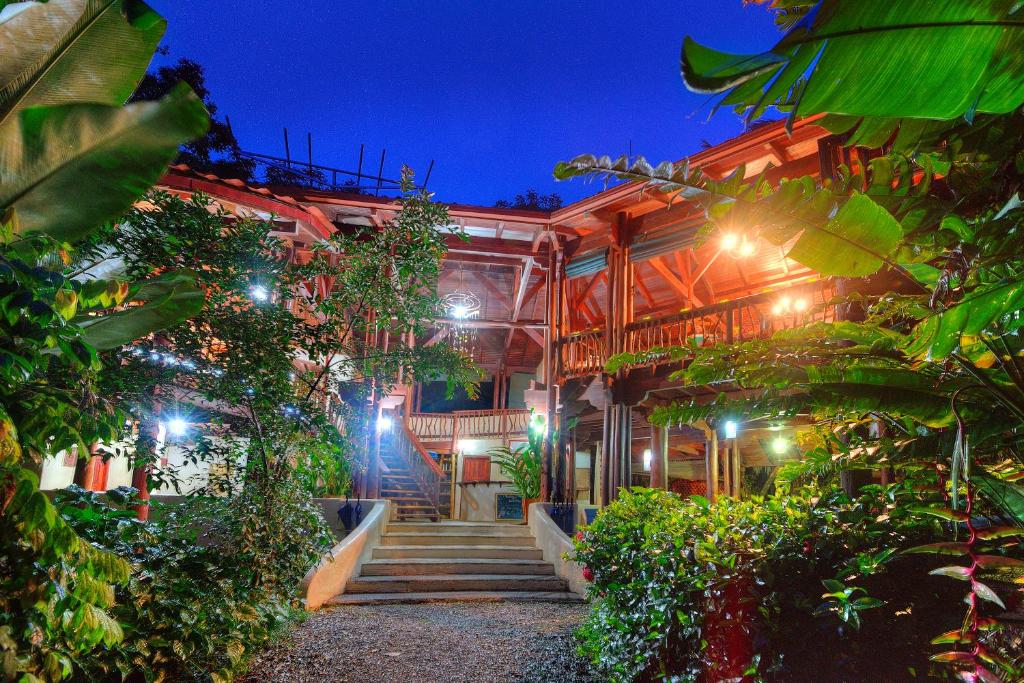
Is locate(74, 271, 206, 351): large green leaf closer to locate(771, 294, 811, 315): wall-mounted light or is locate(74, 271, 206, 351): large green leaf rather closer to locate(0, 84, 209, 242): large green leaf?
locate(0, 84, 209, 242): large green leaf

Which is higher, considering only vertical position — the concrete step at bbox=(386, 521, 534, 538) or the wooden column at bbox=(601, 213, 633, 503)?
the wooden column at bbox=(601, 213, 633, 503)

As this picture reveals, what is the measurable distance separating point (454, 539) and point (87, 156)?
799 centimetres

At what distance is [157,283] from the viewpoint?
2.99 metres

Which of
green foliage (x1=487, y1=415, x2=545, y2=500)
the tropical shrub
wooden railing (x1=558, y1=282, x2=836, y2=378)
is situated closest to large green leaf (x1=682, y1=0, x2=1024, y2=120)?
the tropical shrub

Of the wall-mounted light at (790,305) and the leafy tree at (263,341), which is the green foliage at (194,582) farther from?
the wall-mounted light at (790,305)

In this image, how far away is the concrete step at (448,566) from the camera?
827 centimetres

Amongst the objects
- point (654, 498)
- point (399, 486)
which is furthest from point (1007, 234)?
point (399, 486)

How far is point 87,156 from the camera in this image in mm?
2699

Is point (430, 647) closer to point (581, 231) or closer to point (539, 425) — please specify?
point (539, 425)

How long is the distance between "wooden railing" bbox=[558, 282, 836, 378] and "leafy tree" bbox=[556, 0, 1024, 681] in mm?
4265

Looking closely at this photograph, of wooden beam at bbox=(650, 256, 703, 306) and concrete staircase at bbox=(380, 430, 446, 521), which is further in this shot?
concrete staircase at bbox=(380, 430, 446, 521)

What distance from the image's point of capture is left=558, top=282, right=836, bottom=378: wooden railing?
754cm

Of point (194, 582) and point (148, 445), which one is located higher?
point (148, 445)

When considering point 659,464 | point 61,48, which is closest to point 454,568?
point 659,464
